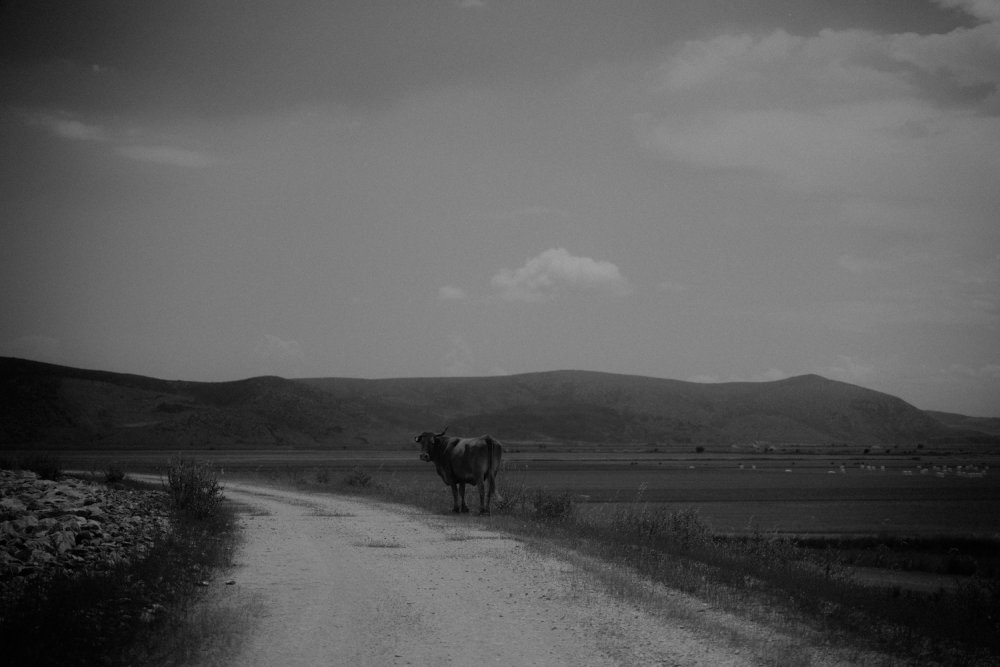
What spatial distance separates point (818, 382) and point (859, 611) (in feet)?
666

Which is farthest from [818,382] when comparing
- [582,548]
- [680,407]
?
[582,548]

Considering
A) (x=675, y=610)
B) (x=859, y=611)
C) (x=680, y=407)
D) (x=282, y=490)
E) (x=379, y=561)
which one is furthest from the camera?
(x=680, y=407)

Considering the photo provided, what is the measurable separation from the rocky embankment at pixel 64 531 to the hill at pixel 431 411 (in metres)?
79.4

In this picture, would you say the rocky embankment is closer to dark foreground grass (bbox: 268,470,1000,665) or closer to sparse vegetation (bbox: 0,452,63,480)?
sparse vegetation (bbox: 0,452,63,480)

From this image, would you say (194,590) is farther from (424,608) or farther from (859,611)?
(859,611)

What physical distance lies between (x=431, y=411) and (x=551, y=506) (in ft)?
454

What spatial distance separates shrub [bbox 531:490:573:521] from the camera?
20.4 meters

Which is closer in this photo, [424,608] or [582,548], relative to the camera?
[424,608]

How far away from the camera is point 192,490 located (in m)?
17.8

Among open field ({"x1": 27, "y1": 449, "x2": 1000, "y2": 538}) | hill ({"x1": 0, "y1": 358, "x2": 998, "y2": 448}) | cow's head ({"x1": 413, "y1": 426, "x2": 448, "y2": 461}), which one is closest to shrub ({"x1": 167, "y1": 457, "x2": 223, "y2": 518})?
cow's head ({"x1": 413, "y1": 426, "x2": 448, "y2": 461})

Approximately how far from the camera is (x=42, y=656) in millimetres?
7051

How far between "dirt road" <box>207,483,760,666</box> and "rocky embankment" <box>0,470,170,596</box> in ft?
6.54

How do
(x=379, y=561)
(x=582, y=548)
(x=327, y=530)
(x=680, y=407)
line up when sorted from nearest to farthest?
(x=379, y=561) < (x=582, y=548) < (x=327, y=530) < (x=680, y=407)

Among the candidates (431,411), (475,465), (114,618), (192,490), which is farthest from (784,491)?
(431,411)
